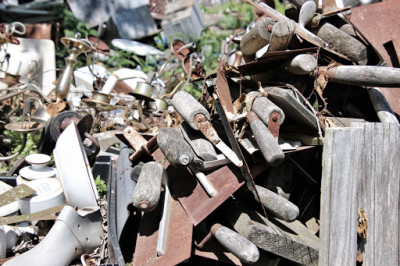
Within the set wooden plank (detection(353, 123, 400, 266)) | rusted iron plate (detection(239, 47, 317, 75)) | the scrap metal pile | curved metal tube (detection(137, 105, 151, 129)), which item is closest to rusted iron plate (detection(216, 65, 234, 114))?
the scrap metal pile

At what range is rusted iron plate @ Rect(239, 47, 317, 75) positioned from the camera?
229 centimetres

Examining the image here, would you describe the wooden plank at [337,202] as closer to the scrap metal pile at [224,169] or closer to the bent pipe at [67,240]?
the scrap metal pile at [224,169]

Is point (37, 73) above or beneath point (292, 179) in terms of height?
above

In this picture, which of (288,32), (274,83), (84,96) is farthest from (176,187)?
(84,96)

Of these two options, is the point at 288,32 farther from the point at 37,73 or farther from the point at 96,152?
the point at 37,73

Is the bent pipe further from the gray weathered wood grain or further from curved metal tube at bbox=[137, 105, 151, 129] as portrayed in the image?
the gray weathered wood grain

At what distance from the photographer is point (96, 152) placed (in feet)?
9.13

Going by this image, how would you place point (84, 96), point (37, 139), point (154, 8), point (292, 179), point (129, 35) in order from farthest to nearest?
point (154, 8) → point (129, 35) → point (84, 96) → point (37, 139) → point (292, 179)

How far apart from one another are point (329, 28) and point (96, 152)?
1814mm

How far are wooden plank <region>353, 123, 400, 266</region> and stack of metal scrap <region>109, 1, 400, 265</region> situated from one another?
242 millimetres

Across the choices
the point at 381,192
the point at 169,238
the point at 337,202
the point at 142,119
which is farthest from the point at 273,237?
the point at 142,119

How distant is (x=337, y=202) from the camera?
1.92m

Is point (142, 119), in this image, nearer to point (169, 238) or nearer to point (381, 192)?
point (169, 238)

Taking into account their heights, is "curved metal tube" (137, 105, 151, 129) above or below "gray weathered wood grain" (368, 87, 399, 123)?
below
